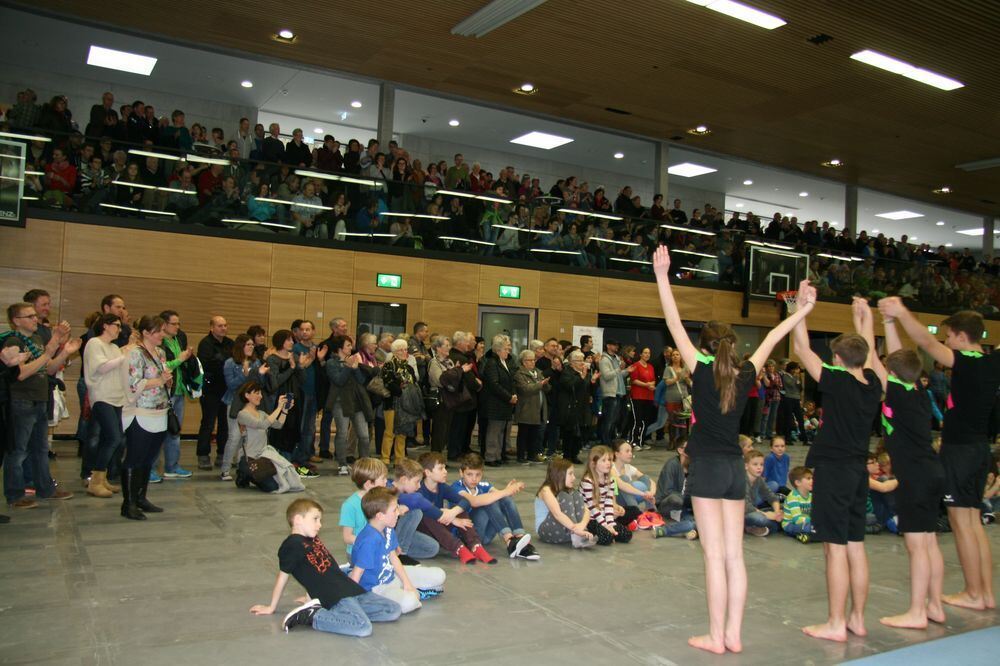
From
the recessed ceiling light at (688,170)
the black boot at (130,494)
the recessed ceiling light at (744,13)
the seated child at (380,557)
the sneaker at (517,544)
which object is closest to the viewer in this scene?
the seated child at (380,557)

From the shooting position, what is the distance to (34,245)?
37.4 ft

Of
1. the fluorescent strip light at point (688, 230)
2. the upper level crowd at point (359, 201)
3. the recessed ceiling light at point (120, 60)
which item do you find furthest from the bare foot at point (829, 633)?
the recessed ceiling light at point (120, 60)

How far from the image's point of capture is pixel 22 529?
6348mm

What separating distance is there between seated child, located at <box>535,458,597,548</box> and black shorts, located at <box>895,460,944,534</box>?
2556mm

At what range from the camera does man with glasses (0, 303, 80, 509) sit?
21.7 feet

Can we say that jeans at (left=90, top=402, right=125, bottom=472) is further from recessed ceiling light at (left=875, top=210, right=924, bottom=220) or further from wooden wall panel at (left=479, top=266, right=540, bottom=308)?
recessed ceiling light at (left=875, top=210, right=924, bottom=220)

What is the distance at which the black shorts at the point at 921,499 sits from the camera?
4801 mm

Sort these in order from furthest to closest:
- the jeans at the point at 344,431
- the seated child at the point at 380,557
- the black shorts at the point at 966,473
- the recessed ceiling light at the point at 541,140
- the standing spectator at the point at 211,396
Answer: the recessed ceiling light at the point at 541,140
the jeans at the point at 344,431
the standing spectator at the point at 211,396
the black shorts at the point at 966,473
the seated child at the point at 380,557

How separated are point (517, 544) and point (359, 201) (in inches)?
350

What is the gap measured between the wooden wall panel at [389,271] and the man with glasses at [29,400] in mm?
6937

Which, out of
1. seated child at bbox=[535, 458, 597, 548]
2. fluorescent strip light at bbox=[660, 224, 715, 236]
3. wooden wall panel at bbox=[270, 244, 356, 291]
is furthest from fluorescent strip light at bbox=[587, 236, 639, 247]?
seated child at bbox=[535, 458, 597, 548]

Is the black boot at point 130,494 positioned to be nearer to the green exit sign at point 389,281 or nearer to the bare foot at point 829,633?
the bare foot at point 829,633

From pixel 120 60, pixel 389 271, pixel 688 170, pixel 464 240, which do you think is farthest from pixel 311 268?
pixel 688 170

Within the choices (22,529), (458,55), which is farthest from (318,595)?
(458,55)
